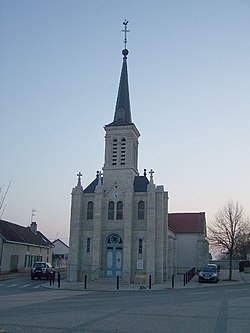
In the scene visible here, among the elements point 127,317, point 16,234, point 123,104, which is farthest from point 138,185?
point 127,317

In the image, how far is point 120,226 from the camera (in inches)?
1470

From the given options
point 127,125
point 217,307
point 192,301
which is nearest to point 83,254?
point 127,125

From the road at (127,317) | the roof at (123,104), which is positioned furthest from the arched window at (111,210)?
the road at (127,317)

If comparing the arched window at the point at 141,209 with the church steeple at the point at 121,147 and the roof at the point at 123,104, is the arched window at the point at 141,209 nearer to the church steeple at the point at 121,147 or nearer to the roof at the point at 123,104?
the church steeple at the point at 121,147

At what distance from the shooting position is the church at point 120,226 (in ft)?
119

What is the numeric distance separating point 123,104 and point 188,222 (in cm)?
2213

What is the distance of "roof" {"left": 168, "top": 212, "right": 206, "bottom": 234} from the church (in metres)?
17.3

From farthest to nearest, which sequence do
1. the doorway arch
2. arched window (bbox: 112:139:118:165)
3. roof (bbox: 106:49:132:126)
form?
roof (bbox: 106:49:132:126)
arched window (bbox: 112:139:118:165)
the doorway arch

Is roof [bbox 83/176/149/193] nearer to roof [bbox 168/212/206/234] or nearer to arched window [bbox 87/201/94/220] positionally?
arched window [bbox 87/201/94/220]

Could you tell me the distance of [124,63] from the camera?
146ft

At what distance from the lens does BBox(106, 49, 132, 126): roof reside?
41.1 metres

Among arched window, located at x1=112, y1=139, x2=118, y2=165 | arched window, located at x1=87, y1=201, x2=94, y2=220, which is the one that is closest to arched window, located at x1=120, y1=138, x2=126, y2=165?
arched window, located at x1=112, y1=139, x2=118, y2=165

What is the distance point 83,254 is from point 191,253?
2087cm

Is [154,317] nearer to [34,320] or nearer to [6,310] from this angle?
[34,320]
